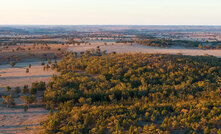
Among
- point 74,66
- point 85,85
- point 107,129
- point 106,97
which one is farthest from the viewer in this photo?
point 74,66

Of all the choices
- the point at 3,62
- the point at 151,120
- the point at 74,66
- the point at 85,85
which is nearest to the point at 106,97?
the point at 85,85

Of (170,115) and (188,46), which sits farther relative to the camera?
(188,46)

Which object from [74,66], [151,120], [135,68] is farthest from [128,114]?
[74,66]

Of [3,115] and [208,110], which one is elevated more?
[208,110]

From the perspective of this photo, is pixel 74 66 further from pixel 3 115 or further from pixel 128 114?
pixel 128 114

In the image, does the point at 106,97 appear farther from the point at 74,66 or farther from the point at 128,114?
the point at 74,66

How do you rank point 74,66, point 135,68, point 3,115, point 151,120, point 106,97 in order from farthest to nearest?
1. point 74,66
2. point 135,68
3. point 106,97
4. point 3,115
5. point 151,120
